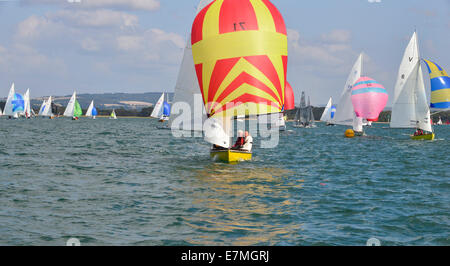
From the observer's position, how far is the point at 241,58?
892 inches

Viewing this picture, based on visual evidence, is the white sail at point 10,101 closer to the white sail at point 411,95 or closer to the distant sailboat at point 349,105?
the distant sailboat at point 349,105

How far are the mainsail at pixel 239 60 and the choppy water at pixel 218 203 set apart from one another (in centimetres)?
284

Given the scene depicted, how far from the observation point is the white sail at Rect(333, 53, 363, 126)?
61.4 metres

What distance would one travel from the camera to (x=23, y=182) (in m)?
17.8

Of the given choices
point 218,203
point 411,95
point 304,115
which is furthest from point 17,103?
point 218,203

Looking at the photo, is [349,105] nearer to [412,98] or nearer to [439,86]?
[412,98]

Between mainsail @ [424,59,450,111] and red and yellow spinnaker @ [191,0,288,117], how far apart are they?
28801 millimetres

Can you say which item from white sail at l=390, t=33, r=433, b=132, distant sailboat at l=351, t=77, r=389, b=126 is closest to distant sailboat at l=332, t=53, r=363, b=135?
distant sailboat at l=351, t=77, r=389, b=126

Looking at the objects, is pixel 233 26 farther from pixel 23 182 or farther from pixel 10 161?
pixel 10 161

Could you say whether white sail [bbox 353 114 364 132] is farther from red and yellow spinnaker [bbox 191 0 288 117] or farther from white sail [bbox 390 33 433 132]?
red and yellow spinnaker [bbox 191 0 288 117]

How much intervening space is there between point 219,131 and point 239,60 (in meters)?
3.62

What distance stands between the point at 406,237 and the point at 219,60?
13963 mm

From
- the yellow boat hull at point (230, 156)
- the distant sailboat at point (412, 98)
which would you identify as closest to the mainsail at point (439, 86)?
the distant sailboat at point (412, 98)
